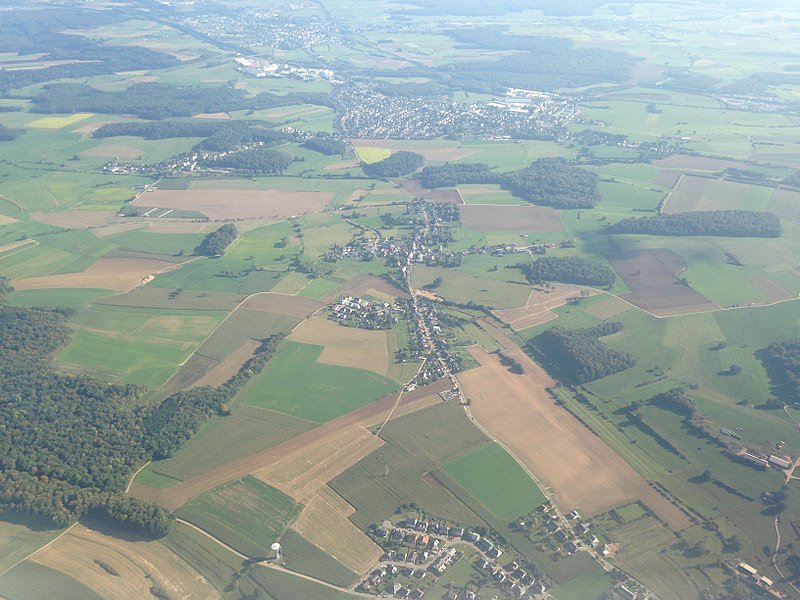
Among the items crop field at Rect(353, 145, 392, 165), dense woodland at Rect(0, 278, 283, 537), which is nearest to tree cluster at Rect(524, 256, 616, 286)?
dense woodland at Rect(0, 278, 283, 537)

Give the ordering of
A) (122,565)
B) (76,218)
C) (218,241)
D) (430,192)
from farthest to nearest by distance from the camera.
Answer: (430,192)
(76,218)
(218,241)
(122,565)

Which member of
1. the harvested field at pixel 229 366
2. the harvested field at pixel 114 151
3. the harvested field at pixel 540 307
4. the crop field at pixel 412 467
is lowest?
the harvested field at pixel 229 366

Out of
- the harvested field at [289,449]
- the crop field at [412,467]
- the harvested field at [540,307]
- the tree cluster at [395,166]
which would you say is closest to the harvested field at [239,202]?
the tree cluster at [395,166]

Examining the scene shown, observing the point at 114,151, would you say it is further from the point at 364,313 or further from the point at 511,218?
the point at 364,313

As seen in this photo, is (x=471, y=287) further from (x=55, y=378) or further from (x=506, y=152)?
(x=506, y=152)

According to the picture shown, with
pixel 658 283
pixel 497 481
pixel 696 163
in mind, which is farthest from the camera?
pixel 696 163

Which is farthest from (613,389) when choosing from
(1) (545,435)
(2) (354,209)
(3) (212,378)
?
(2) (354,209)

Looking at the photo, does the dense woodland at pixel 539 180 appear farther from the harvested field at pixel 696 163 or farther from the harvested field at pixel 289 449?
the harvested field at pixel 289 449

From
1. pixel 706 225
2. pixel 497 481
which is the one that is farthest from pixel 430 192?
pixel 497 481
